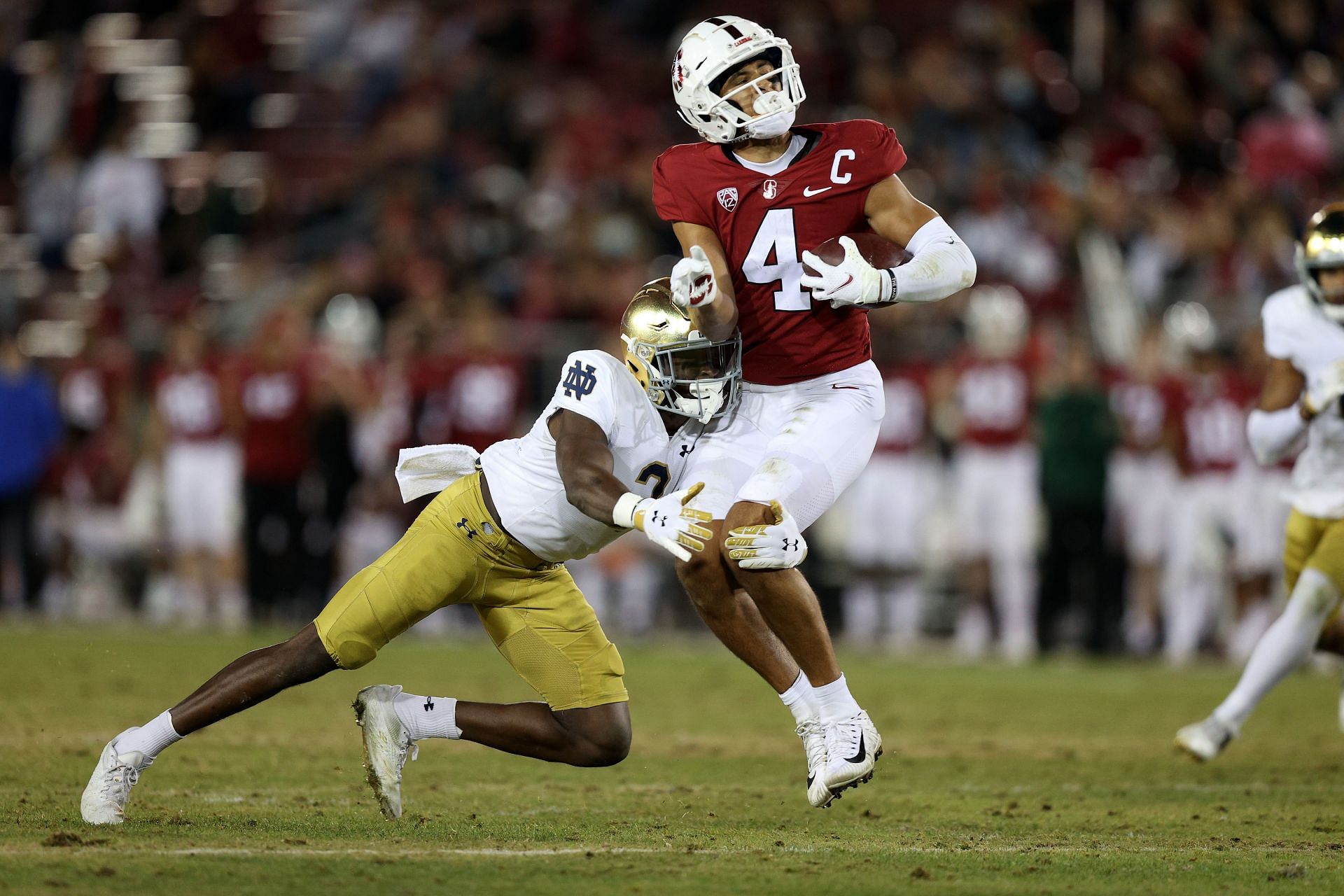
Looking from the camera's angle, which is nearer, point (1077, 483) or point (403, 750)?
point (403, 750)

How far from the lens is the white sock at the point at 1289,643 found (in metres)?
6.34

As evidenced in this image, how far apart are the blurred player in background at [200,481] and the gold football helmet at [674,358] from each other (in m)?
7.90

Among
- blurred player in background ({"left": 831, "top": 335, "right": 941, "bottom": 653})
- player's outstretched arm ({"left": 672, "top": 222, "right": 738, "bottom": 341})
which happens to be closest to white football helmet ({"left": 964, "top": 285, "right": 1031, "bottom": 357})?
blurred player in background ({"left": 831, "top": 335, "right": 941, "bottom": 653})

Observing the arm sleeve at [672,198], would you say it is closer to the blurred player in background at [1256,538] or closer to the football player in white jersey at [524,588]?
the football player in white jersey at [524,588]

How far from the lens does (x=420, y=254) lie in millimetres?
14133

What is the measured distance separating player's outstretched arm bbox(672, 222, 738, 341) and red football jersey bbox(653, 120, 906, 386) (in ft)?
0.29

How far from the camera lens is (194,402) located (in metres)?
12.5

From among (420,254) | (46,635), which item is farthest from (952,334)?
(46,635)

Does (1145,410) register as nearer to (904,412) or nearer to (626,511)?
(904,412)

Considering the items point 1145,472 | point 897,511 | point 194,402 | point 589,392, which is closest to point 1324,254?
point 589,392

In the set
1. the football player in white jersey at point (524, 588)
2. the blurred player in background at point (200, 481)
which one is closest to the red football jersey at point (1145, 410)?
the blurred player in background at point (200, 481)

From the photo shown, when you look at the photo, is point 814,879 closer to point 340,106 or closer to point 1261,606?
point 1261,606

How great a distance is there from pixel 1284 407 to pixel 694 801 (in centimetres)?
272

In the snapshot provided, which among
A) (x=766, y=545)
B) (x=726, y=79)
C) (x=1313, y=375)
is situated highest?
(x=726, y=79)
